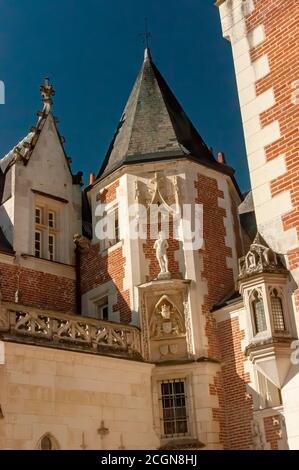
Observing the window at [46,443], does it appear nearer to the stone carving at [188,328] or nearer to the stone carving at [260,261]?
the stone carving at [188,328]

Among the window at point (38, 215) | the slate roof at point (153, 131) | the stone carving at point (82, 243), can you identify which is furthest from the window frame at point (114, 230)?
the window at point (38, 215)

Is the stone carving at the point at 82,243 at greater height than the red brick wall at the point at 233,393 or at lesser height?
greater

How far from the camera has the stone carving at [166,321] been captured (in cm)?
1297

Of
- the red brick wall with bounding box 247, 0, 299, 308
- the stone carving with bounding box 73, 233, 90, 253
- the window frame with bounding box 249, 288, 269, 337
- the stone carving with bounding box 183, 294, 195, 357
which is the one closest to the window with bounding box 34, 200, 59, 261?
the stone carving with bounding box 73, 233, 90, 253

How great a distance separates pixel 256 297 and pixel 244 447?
182 inches

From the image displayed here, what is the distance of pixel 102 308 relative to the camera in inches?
572

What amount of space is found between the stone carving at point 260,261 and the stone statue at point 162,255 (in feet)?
15.7

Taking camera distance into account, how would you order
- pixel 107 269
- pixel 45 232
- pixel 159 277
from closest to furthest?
pixel 159 277 → pixel 107 269 → pixel 45 232

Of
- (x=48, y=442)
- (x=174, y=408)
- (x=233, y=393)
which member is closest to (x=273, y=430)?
(x=233, y=393)

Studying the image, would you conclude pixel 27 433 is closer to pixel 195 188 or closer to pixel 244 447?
pixel 244 447

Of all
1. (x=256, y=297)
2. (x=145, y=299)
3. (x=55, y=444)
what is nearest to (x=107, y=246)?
(x=145, y=299)

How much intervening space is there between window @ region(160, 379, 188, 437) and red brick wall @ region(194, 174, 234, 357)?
0.97 meters

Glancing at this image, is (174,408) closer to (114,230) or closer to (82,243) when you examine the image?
(114,230)

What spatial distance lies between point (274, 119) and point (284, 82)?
45 centimetres
